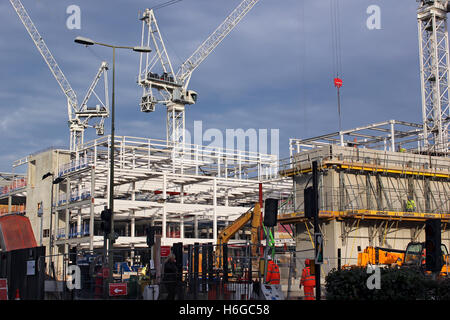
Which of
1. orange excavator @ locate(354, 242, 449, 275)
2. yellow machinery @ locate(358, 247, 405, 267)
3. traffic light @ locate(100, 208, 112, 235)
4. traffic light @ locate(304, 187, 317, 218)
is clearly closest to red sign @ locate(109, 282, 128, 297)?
traffic light @ locate(100, 208, 112, 235)

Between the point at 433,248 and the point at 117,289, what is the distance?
41.3 feet

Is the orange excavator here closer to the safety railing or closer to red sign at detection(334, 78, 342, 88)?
red sign at detection(334, 78, 342, 88)

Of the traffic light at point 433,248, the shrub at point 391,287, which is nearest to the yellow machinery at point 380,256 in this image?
the shrub at point 391,287

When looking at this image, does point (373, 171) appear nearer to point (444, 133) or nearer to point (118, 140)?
point (444, 133)

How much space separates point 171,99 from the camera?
3465 inches

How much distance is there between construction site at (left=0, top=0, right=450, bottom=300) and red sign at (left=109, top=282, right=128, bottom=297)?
45mm

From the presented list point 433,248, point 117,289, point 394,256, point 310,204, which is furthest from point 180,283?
point 394,256

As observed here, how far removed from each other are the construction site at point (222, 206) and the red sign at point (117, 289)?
0.04m

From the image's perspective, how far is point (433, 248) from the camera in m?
15.0

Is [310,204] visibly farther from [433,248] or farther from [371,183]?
[371,183]

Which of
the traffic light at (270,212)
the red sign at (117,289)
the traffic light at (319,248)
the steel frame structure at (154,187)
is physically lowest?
the red sign at (117,289)

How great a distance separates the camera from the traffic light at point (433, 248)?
14.8 metres

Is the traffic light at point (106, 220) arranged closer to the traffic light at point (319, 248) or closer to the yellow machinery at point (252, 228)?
the yellow machinery at point (252, 228)

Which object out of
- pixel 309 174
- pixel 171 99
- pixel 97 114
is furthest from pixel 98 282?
pixel 97 114
